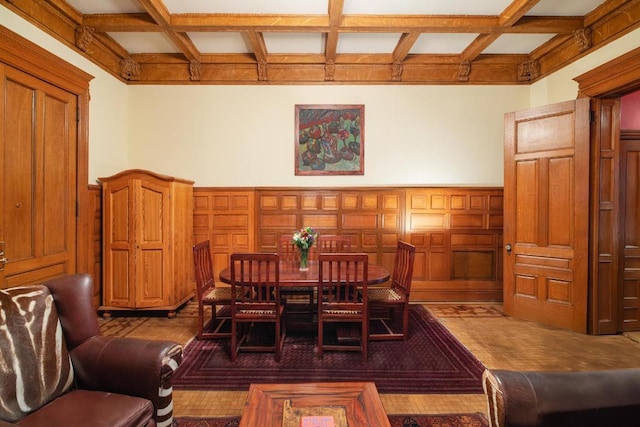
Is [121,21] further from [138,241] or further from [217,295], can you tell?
[217,295]

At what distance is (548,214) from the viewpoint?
3.74m

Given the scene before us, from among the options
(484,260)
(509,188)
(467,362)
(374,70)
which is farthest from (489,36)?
(467,362)

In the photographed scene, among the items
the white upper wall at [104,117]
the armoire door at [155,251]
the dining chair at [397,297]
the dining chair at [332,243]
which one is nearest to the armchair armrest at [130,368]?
the dining chair at [397,297]

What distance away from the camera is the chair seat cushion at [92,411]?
139 centimetres

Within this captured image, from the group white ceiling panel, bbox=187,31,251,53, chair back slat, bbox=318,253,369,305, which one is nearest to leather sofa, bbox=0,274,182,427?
chair back slat, bbox=318,253,369,305

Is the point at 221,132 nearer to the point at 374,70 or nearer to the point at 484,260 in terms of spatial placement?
the point at 374,70

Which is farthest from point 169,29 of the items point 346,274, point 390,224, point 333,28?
point 390,224

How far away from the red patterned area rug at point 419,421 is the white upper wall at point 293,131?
317 centimetres

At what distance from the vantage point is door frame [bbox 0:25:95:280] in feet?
8.21

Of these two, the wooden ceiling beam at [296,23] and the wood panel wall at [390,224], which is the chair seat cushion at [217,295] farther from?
the wooden ceiling beam at [296,23]

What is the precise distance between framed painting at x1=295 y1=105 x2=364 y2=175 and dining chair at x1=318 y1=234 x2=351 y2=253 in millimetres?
1050

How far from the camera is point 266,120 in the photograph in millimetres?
4789

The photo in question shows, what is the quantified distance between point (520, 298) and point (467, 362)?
5.17 ft

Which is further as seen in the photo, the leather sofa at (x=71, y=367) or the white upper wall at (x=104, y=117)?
the white upper wall at (x=104, y=117)
